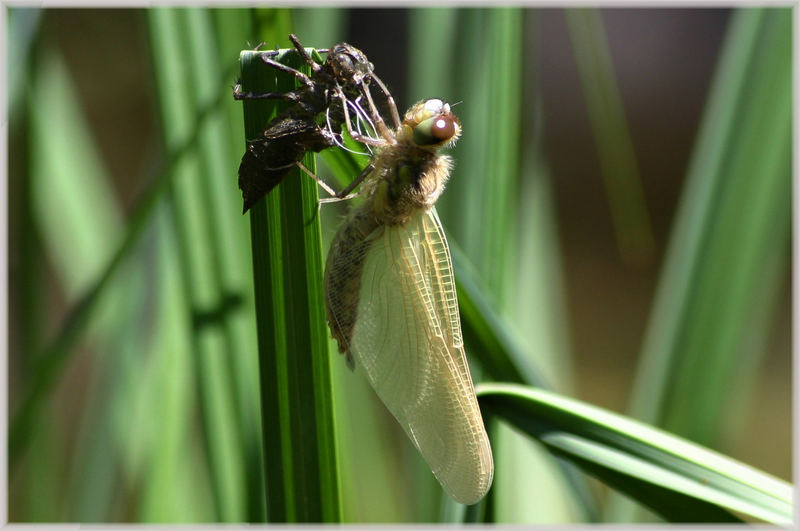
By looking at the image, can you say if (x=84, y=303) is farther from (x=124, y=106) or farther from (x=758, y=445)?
(x=758, y=445)

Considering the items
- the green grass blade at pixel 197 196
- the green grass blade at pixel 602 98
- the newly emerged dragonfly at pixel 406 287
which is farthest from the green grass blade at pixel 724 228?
the green grass blade at pixel 197 196

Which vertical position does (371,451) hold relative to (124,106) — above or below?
below

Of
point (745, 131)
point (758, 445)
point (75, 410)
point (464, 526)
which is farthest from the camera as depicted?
point (758, 445)

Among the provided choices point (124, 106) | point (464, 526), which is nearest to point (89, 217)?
point (464, 526)

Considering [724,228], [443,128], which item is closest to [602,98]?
[724,228]

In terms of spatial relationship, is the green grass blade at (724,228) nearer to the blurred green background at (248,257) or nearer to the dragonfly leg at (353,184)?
the blurred green background at (248,257)

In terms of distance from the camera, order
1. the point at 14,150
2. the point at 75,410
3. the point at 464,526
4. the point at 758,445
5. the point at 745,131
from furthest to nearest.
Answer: the point at 758,445 → the point at 75,410 → the point at 14,150 → the point at 745,131 → the point at 464,526

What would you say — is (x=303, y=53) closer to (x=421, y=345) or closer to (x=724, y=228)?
(x=421, y=345)
